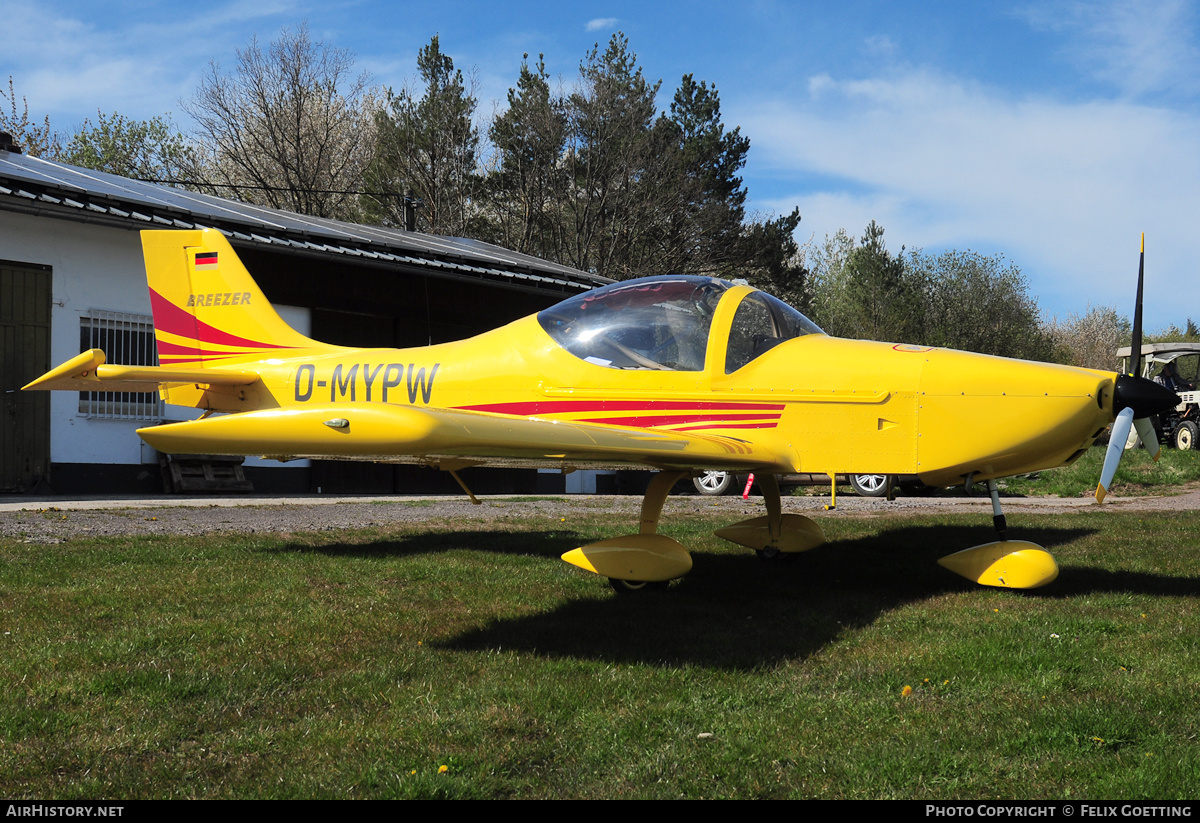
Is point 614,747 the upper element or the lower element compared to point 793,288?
lower

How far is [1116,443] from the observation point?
539cm

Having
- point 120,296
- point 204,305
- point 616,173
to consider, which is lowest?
point 204,305

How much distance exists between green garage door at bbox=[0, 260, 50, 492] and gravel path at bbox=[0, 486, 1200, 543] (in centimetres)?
62

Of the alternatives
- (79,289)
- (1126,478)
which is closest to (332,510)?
(79,289)

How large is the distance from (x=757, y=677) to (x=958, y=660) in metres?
1.03

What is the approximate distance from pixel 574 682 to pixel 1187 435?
932 inches

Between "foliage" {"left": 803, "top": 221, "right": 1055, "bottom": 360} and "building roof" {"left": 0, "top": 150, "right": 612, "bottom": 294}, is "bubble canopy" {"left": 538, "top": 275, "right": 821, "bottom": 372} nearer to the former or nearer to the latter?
"building roof" {"left": 0, "top": 150, "right": 612, "bottom": 294}

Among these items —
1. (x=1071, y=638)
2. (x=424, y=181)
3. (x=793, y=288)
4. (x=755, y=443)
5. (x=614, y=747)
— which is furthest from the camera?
(x=793, y=288)

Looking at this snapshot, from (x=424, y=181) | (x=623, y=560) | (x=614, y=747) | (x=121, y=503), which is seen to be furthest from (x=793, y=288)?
(x=614, y=747)

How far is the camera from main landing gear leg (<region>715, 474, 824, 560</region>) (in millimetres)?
6836

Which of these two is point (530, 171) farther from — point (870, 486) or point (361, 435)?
point (361, 435)

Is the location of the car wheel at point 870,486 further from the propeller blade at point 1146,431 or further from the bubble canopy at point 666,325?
the bubble canopy at point 666,325
